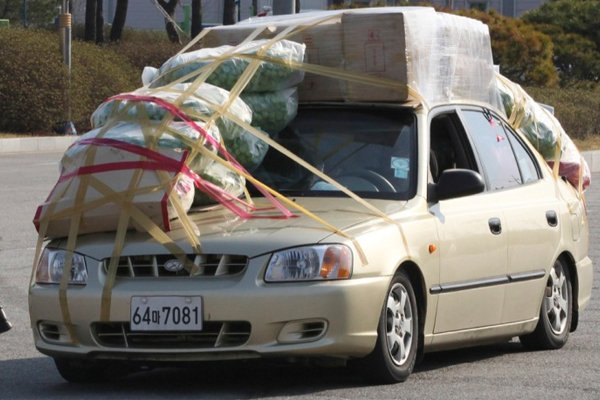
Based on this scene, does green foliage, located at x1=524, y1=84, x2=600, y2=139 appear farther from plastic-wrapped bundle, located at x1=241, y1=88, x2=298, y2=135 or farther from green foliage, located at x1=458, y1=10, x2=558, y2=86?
plastic-wrapped bundle, located at x1=241, y1=88, x2=298, y2=135

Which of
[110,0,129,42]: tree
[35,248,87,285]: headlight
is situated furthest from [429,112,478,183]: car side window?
[110,0,129,42]: tree

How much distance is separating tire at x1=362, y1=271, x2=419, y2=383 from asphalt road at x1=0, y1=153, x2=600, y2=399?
73 mm

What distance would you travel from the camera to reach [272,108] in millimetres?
7910

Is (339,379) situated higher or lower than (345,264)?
lower

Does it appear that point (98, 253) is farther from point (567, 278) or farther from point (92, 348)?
point (567, 278)

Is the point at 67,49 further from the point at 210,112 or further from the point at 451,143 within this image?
the point at 210,112

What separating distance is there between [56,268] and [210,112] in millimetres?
1053

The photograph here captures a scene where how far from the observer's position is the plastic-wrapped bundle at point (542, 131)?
9547 mm

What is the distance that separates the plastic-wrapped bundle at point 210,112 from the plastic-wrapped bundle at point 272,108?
0.52 feet

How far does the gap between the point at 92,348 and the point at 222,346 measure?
626mm

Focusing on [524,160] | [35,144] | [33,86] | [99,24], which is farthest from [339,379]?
[99,24]

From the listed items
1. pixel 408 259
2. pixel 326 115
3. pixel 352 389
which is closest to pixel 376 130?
pixel 326 115

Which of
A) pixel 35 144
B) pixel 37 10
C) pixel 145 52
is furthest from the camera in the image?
pixel 37 10

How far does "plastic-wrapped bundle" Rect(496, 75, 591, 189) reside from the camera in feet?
31.3
